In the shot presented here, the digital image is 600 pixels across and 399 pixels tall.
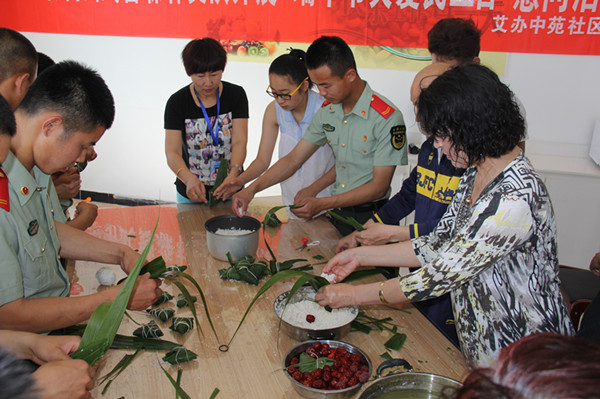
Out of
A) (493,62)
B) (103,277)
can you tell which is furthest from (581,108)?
(103,277)

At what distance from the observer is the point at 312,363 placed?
1.39m

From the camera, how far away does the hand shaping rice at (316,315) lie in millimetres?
1640

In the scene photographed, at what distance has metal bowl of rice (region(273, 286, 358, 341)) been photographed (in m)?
1.57

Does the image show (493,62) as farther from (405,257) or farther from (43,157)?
(43,157)

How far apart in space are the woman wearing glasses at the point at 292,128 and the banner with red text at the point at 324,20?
65.5 inches

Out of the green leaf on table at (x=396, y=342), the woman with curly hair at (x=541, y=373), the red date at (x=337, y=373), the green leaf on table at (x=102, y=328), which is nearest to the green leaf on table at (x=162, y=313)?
the green leaf on table at (x=102, y=328)

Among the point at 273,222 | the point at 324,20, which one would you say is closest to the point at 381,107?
the point at 273,222

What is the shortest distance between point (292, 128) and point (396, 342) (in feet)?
6.42

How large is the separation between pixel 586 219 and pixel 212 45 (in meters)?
3.57

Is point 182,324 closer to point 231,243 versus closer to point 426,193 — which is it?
point 231,243

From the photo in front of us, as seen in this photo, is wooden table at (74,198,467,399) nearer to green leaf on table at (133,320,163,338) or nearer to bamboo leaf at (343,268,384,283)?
green leaf on table at (133,320,163,338)

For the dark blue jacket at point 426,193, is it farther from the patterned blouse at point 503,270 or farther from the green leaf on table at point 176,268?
the green leaf on table at point 176,268

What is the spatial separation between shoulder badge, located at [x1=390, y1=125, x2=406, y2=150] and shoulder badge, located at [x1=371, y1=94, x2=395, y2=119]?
0.09 m

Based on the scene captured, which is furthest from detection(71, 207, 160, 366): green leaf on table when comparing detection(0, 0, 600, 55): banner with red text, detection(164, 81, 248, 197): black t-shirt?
detection(0, 0, 600, 55): banner with red text
